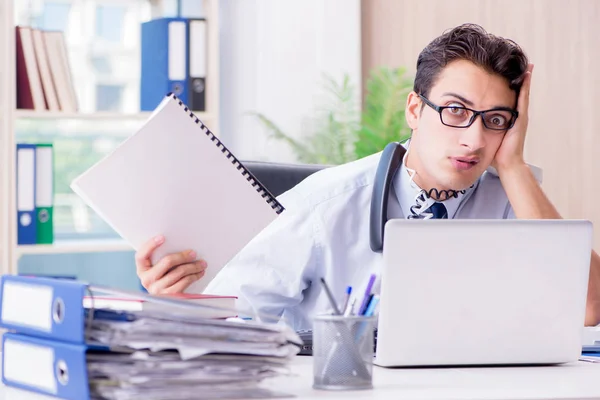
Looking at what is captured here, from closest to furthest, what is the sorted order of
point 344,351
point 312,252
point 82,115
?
point 344,351 → point 312,252 → point 82,115

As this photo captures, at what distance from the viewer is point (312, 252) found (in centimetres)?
185

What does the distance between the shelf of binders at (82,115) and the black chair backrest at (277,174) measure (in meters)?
1.14

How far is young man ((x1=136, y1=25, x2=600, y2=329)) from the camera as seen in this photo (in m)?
1.82

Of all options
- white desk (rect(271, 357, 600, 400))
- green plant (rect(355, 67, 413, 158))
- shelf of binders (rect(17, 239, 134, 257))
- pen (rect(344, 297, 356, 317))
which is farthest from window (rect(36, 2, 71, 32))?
pen (rect(344, 297, 356, 317))

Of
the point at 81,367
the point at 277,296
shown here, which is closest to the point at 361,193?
the point at 277,296

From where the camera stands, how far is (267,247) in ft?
5.99

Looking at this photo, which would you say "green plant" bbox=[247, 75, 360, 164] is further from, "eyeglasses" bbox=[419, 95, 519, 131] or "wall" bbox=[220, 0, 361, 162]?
"eyeglasses" bbox=[419, 95, 519, 131]

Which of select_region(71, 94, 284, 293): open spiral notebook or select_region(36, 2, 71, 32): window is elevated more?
select_region(36, 2, 71, 32): window

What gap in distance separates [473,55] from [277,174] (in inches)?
19.9

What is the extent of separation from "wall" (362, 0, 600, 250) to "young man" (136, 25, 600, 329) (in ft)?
4.89

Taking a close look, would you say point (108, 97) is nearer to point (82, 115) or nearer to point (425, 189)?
point (82, 115)

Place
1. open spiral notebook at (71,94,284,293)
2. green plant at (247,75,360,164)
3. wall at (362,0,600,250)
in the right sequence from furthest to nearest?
1. green plant at (247,75,360,164)
2. wall at (362,0,600,250)
3. open spiral notebook at (71,94,284,293)

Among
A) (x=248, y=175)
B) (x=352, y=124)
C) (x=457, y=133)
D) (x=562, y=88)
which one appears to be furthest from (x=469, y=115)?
(x=352, y=124)

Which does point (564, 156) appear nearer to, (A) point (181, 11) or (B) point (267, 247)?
(A) point (181, 11)
